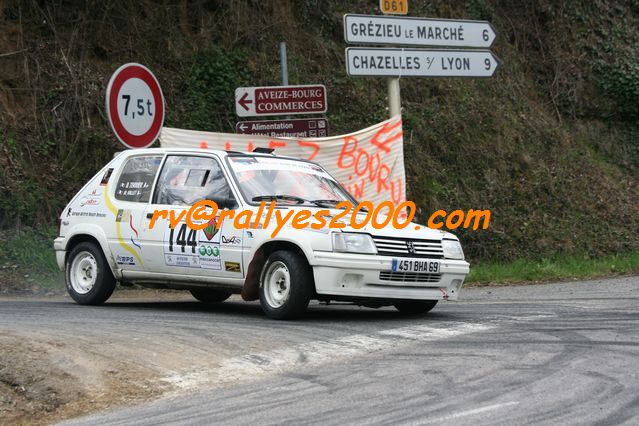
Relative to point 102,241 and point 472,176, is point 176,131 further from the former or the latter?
point 472,176

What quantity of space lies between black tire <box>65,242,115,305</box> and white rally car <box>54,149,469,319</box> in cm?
1

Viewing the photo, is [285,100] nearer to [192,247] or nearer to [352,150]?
[352,150]

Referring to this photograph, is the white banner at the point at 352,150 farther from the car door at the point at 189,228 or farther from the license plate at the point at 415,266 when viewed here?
the license plate at the point at 415,266

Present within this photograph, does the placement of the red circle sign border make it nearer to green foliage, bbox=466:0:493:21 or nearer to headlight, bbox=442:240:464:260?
headlight, bbox=442:240:464:260

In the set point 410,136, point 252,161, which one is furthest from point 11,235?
point 410,136

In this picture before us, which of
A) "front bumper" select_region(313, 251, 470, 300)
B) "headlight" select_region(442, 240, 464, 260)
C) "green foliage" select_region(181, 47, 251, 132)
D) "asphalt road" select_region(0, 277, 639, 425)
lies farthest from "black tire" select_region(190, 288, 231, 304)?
Result: "green foliage" select_region(181, 47, 251, 132)

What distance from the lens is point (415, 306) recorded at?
10898 millimetres

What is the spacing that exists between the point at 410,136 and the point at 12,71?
290 inches

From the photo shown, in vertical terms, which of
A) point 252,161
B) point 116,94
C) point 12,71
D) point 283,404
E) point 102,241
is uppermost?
point 12,71

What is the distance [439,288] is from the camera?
10312 millimetres

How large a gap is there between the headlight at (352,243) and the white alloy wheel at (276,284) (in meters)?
0.57

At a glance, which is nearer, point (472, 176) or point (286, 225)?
point (286, 225)

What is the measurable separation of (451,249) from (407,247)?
2.04 ft

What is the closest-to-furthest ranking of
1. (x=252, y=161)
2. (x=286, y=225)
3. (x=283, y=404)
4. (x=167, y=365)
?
(x=283, y=404) → (x=167, y=365) → (x=286, y=225) → (x=252, y=161)
